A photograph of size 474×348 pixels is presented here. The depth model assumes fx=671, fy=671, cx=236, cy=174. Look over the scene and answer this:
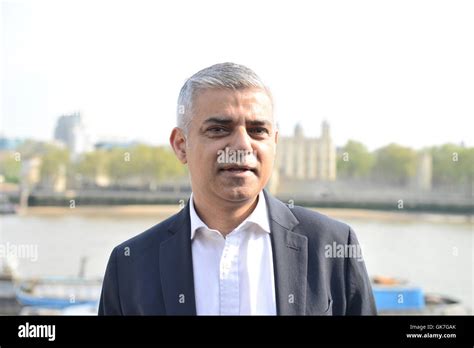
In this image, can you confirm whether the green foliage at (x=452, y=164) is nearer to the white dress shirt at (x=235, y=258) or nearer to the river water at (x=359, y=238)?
the river water at (x=359, y=238)

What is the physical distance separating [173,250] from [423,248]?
382cm

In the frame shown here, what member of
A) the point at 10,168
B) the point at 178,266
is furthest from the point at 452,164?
the point at 10,168

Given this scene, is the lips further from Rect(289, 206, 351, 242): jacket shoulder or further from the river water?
the river water

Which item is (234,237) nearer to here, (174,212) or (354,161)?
(354,161)

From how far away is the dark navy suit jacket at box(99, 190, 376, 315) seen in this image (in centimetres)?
145

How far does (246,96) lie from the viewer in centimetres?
147

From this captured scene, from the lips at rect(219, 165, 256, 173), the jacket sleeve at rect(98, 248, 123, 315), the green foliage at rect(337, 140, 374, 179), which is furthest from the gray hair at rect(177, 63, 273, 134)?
the green foliage at rect(337, 140, 374, 179)

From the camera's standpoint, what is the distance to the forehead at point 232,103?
1466 mm

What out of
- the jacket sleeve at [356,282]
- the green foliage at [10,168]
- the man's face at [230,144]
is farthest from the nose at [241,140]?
the green foliage at [10,168]

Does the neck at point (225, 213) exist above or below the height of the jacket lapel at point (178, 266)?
above

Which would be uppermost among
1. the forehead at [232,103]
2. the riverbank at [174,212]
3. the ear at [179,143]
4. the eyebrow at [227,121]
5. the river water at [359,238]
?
the forehead at [232,103]

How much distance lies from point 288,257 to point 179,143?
356 mm
